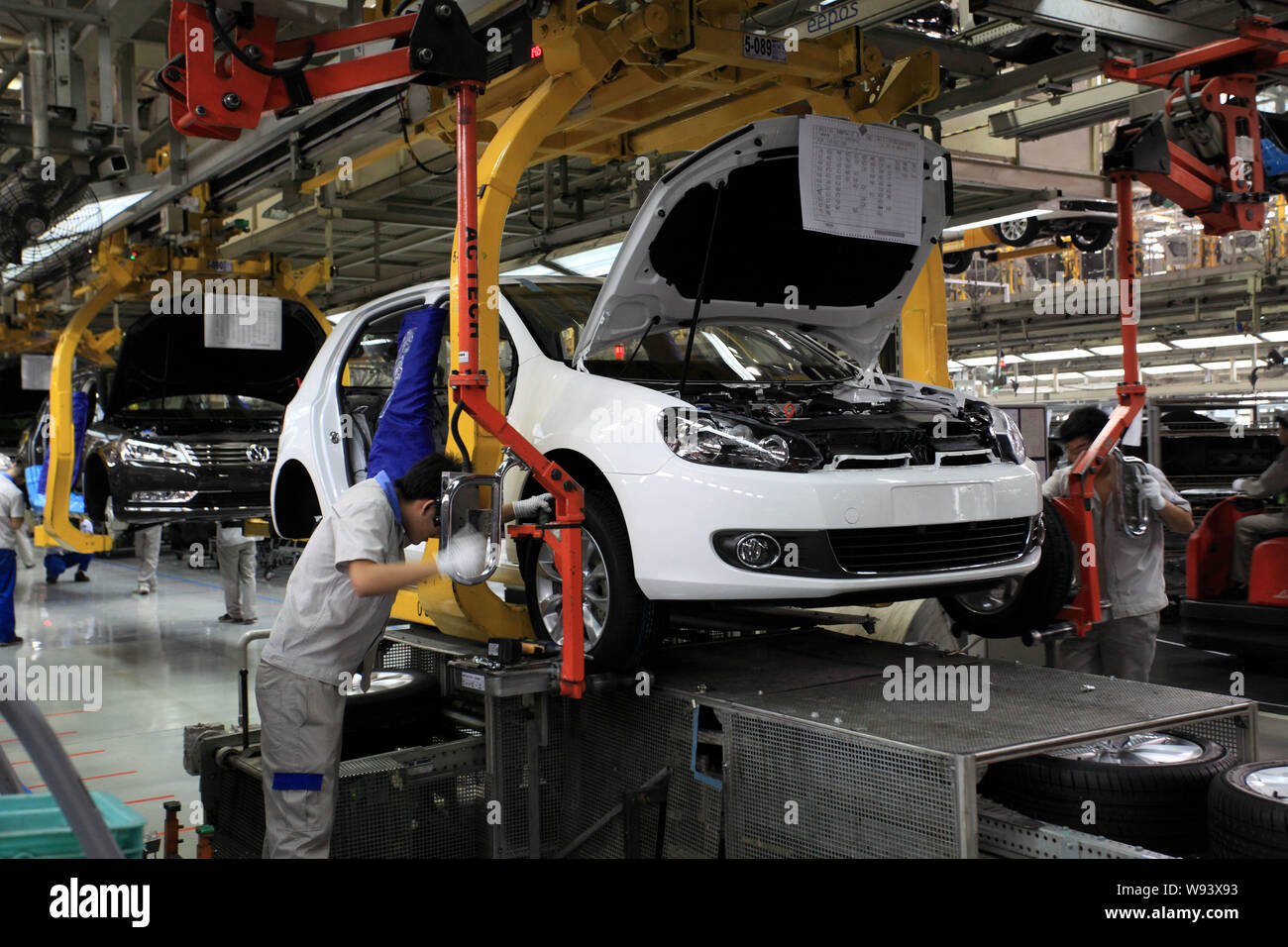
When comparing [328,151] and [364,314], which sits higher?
[328,151]

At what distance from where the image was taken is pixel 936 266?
185 inches

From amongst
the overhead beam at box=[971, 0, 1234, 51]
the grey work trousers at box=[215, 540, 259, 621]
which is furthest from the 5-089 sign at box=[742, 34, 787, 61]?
the grey work trousers at box=[215, 540, 259, 621]

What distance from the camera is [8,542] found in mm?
8531

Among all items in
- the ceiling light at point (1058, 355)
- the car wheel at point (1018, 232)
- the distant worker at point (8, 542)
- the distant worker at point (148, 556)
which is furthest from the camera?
the ceiling light at point (1058, 355)

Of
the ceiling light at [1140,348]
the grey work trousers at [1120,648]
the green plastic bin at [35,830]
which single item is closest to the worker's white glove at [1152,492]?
the grey work trousers at [1120,648]

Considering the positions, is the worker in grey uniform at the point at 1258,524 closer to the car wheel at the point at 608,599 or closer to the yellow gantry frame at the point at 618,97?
the yellow gantry frame at the point at 618,97

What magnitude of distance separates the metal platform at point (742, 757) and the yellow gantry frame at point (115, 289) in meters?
4.90

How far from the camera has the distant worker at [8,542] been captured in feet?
27.3

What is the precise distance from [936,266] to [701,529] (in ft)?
6.54

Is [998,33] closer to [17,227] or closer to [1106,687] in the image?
[1106,687]

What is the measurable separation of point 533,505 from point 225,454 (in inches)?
204

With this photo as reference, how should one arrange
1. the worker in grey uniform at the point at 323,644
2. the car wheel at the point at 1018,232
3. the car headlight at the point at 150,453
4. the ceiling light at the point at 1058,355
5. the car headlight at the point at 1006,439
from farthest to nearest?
the ceiling light at the point at 1058,355 < the car wheel at the point at 1018,232 < the car headlight at the point at 150,453 < the car headlight at the point at 1006,439 < the worker in grey uniform at the point at 323,644
